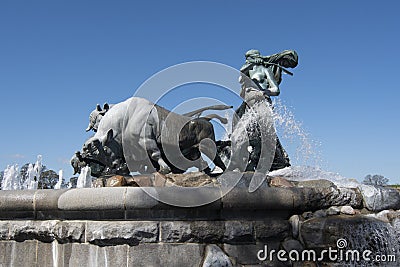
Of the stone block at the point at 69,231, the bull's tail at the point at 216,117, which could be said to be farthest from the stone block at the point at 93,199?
the bull's tail at the point at 216,117

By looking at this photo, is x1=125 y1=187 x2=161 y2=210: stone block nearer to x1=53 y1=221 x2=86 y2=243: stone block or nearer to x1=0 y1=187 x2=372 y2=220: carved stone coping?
x1=0 y1=187 x2=372 y2=220: carved stone coping

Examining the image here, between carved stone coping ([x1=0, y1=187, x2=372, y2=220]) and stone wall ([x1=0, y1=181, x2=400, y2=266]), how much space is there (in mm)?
10

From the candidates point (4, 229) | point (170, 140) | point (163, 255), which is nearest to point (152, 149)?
point (170, 140)

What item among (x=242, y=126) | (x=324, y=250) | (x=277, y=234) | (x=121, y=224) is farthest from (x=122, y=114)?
(x=324, y=250)

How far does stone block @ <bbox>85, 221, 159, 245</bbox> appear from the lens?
4316mm

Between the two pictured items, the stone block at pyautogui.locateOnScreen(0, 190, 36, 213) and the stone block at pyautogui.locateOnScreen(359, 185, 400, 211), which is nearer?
the stone block at pyautogui.locateOnScreen(0, 190, 36, 213)

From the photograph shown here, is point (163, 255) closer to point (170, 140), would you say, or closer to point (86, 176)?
point (170, 140)

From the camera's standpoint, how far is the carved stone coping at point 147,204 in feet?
14.1

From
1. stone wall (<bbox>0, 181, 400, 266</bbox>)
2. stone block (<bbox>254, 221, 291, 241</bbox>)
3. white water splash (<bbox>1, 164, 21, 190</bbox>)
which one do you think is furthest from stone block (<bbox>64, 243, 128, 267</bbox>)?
white water splash (<bbox>1, 164, 21, 190</bbox>)

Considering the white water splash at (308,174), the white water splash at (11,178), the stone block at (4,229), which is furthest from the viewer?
the white water splash at (11,178)

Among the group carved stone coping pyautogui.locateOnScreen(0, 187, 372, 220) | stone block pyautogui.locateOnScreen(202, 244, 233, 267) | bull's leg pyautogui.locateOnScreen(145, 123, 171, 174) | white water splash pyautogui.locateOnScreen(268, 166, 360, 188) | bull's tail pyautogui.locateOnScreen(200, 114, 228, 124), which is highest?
bull's tail pyautogui.locateOnScreen(200, 114, 228, 124)

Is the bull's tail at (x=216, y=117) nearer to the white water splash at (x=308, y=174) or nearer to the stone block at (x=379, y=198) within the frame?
the white water splash at (x=308, y=174)

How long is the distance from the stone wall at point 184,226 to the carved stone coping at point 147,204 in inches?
0.4

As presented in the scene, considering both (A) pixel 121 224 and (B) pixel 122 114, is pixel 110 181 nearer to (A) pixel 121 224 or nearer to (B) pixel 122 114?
(A) pixel 121 224
